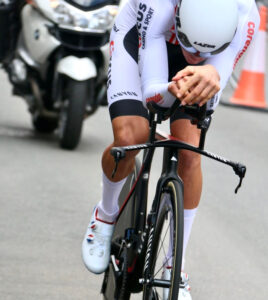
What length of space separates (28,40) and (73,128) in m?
1.09

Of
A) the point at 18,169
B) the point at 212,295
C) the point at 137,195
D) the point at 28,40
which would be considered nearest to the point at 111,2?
the point at 28,40

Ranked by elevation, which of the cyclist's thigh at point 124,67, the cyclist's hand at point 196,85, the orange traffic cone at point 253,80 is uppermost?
the cyclist's hand at point 196,85

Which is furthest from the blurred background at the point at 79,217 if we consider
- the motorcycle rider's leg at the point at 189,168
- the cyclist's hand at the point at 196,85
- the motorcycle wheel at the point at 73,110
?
the cyclist's hand at the point at 196,85

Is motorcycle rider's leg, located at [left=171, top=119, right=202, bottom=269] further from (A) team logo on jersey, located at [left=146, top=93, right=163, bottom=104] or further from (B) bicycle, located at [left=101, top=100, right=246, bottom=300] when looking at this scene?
(A) team logo on jersey, located at [left=146, top=93, right=163, bottom=104]

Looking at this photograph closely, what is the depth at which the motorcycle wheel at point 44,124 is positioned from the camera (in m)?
11.0

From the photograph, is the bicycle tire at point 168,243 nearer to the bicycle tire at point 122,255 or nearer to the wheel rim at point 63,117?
the bicycle tire at point 122,255

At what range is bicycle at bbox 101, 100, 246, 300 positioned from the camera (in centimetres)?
443

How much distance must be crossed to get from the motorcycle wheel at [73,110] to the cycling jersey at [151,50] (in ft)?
15.1

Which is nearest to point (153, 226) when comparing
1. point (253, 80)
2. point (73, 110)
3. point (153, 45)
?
point (153, 45)

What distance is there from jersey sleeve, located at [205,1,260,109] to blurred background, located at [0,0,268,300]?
1.55 metres

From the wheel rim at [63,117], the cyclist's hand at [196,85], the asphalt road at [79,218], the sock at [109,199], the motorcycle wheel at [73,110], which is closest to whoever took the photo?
the cyclist's hand at [196,85]

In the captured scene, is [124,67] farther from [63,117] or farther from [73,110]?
[63,117]

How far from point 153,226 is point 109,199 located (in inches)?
28.0

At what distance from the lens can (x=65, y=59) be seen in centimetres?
1007
